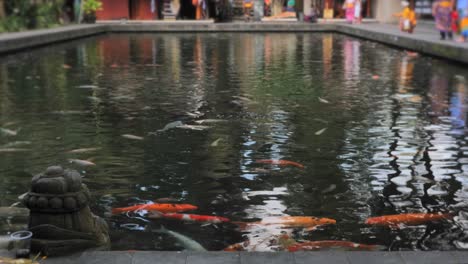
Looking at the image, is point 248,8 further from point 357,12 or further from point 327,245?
point 327,245

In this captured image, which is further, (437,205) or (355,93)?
(355,93)

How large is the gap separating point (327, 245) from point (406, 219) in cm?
89

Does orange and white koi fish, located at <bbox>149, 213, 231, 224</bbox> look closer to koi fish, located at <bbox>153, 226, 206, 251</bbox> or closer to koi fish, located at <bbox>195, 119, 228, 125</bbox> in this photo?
koi fish, located at <bbox>153, 226, 206, 251</bbox>

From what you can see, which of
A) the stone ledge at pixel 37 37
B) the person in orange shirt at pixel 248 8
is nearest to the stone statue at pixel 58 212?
the stone ledge at pixel 37 37

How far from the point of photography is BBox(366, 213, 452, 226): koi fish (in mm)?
4906

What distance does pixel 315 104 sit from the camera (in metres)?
10.3

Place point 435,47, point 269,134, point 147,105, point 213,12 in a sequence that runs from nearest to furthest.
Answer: point 269,134, point 147,105, point 435,47, point 213,12

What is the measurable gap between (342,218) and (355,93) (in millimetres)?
6793

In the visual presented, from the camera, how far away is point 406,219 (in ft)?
16.2

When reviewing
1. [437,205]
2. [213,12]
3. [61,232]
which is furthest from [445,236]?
[213,12]

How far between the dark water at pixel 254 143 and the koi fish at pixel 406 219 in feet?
0.32

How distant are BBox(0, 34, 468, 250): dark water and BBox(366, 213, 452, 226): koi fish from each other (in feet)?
0.32

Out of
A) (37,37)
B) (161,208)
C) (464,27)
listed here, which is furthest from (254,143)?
(37,37)

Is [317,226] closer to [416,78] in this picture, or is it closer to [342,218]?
[342,218]
